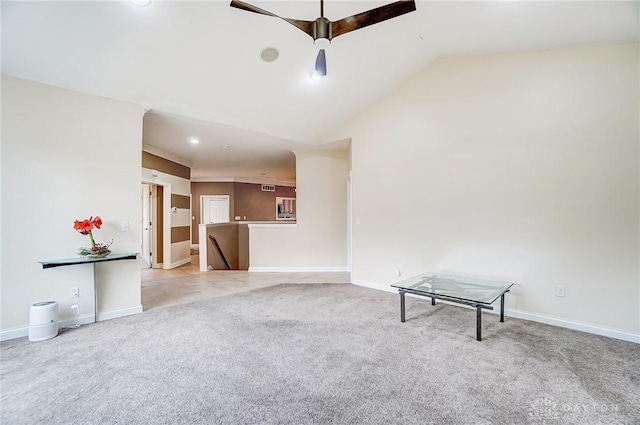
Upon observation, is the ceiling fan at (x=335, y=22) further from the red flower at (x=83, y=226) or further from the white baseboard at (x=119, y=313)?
the white baseboard at (x=119, y=313)

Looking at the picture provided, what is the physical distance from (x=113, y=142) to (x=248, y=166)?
510 cm

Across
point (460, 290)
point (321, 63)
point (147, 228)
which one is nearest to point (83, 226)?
point (321, 63)

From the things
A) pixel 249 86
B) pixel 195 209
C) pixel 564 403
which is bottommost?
pixel 564 403

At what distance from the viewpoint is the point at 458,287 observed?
129 inches

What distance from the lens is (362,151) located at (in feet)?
16.4

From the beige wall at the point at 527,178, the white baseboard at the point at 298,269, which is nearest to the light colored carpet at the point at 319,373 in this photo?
the beige wall at the point at 527,178

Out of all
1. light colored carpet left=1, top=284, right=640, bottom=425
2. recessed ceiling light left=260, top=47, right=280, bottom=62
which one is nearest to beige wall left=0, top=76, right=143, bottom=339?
light colored carpet left=1, top=284, right=640, bottom=425

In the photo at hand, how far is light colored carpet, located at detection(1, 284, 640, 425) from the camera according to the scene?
179 centimetres

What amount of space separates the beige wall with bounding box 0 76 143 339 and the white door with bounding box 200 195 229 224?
7254 mm

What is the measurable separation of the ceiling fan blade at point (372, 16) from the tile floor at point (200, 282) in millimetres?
3958

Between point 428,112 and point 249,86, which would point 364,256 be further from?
point 249,86

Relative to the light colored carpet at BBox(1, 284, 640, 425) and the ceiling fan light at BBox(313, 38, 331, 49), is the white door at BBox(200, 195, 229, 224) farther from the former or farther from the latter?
the ceiling fan light at BBox(313, 38, 331, 49)

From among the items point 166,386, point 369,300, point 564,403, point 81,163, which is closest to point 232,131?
point 81,163

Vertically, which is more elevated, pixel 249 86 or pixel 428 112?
pixel 249 86
